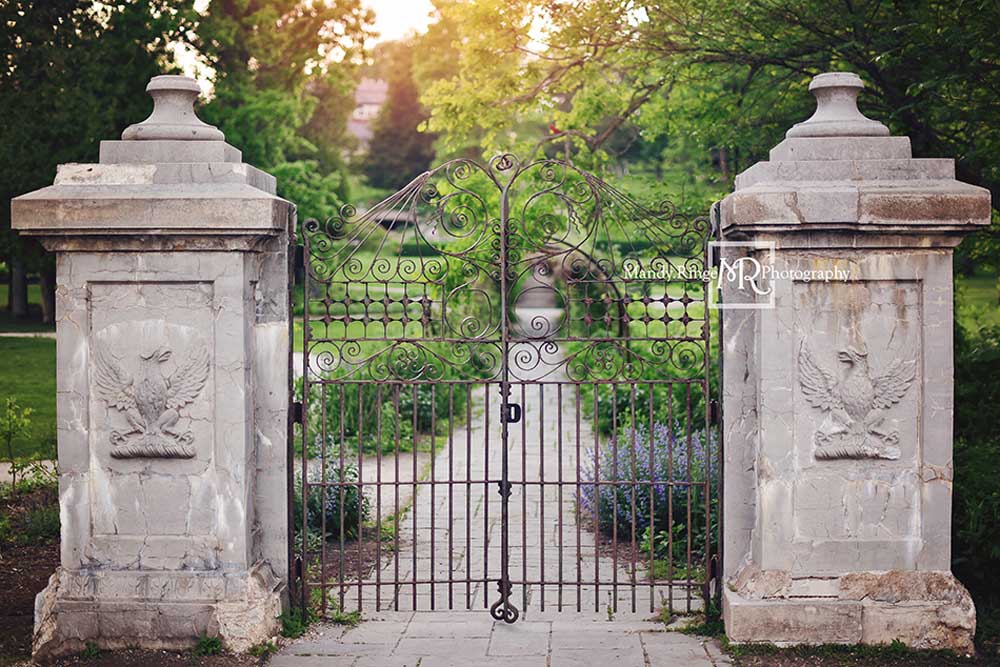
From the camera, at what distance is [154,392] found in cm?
584

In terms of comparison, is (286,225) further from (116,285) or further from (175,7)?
(175,7)

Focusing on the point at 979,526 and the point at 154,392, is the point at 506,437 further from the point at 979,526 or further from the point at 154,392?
the point at 979,526

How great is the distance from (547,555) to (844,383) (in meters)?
3.35

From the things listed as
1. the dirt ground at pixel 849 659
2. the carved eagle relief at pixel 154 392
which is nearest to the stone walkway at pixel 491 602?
the dirt ground at pixel 849 659

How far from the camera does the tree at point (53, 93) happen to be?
13.0 meters

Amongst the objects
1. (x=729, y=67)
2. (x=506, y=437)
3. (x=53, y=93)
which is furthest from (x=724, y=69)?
(x=53, y=93)

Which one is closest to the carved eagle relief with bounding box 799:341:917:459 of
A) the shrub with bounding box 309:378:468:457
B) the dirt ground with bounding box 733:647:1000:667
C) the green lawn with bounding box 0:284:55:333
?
the dirt ground with bounding box 733:647:1000:667

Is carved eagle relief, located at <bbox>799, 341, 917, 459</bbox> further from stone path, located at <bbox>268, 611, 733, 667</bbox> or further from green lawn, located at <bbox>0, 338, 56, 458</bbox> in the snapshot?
green lawn, located at <bbox>0, 338, 56, 458</bbox>

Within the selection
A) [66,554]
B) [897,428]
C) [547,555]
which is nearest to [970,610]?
[897,428]

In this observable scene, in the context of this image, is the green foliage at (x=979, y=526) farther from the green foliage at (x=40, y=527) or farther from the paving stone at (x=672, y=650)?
the green foliage at (x=40, y=527)

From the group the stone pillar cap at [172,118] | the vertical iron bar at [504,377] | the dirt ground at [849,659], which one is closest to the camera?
the dirt ground at [849,659]

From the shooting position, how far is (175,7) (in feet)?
66.2

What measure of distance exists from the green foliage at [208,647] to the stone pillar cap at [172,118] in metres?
2.78

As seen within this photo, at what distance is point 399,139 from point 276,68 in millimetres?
30181
